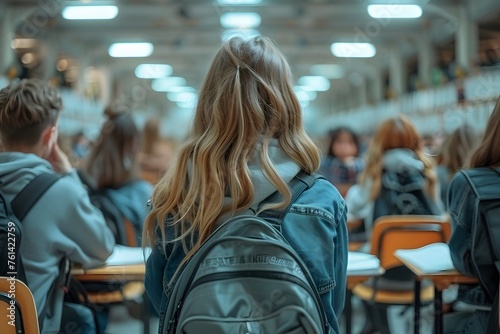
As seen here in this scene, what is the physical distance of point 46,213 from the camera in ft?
6.21

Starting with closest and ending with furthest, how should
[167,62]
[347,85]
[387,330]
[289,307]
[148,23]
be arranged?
[289,307], [387,330], [148,23], [167,62], [347,85]

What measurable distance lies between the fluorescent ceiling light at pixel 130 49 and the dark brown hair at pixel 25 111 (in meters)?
12.2

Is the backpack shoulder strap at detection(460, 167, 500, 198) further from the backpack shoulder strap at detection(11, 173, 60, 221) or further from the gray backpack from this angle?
the backpack shoulder strap at detection(11, 173, 60, 221)

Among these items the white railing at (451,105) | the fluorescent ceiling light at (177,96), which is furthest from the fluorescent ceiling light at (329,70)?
the fluorescent ceiling light at (177,96)

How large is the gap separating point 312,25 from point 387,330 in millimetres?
9514

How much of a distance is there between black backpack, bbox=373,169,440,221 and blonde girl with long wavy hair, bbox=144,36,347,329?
209cm

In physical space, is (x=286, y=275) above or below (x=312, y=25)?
below

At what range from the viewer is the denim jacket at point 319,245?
1.50 m

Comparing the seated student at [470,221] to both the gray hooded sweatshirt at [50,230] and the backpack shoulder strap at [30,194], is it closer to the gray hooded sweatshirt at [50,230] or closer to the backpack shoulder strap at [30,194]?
the gray hooded sweatshirt at [50,230]

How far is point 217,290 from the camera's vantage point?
53.1 inches

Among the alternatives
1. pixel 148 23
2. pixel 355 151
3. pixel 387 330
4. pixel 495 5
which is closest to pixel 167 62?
pixel 148 23

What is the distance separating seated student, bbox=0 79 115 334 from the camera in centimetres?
188

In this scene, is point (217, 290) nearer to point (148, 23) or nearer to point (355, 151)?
point (355, 151)

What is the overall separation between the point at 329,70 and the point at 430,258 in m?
17.8
